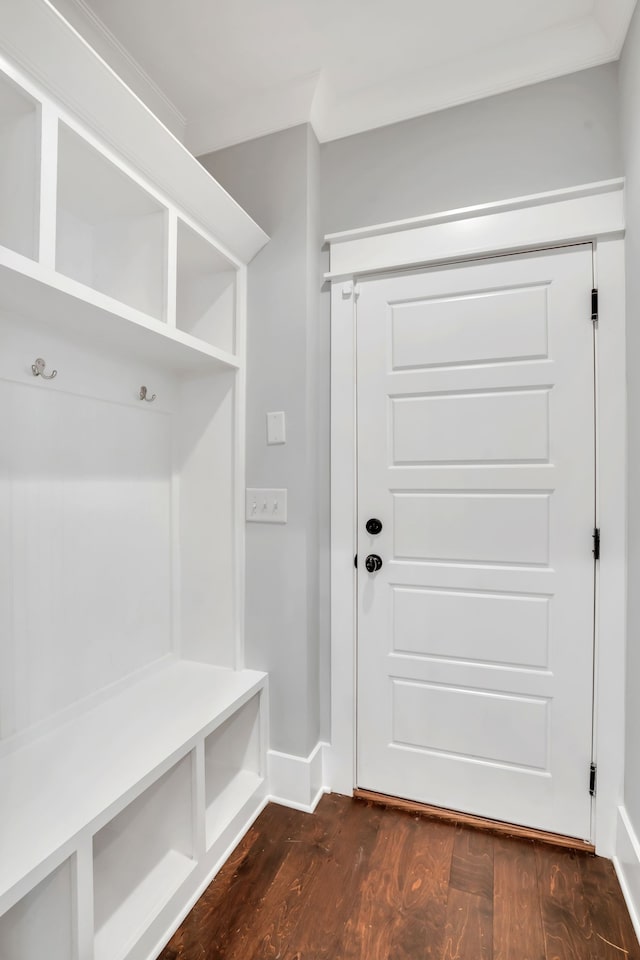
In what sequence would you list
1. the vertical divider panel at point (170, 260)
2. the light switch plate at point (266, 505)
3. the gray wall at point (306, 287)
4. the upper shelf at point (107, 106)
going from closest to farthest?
the upper shelf at point (107, 106) < the vertical divider panel at point (170, 260) < the gray wall at point (306, 287) < the light switch plate at point (266, 505)

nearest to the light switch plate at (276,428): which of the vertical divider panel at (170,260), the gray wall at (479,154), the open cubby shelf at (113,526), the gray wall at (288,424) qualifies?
the gray wall at (288,424)

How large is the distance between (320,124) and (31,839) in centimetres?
236

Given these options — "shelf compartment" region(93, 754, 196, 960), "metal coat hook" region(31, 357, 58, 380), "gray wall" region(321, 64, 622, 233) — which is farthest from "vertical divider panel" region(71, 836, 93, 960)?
"gray wall" region(321, 64, 622, 233)

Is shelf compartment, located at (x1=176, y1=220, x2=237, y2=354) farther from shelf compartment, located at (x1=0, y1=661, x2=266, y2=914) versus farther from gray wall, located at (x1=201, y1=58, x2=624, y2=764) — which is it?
shelf compartment, located at (x1=0, y1=661, x2=266, y2=914)

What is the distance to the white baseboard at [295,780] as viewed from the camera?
5.72 feet

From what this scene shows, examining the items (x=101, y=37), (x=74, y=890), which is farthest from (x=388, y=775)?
(x=101, y=37)

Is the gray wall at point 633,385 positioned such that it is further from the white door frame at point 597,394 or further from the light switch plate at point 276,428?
the light switch plate at point 276,428

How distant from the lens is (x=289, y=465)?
5.94 ft

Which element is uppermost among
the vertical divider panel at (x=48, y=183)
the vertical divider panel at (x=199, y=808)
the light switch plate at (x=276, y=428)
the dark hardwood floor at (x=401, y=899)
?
the vertical divider panel at (x=48, y=183)

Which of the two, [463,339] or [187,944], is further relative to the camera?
[463,339]

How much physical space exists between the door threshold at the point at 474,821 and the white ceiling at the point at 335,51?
2523 millimetres

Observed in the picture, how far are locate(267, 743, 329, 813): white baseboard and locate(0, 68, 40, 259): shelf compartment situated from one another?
1775 millimetres

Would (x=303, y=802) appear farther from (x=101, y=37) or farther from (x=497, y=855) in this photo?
(x=101, y=37)

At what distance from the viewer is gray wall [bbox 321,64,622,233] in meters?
1.56
